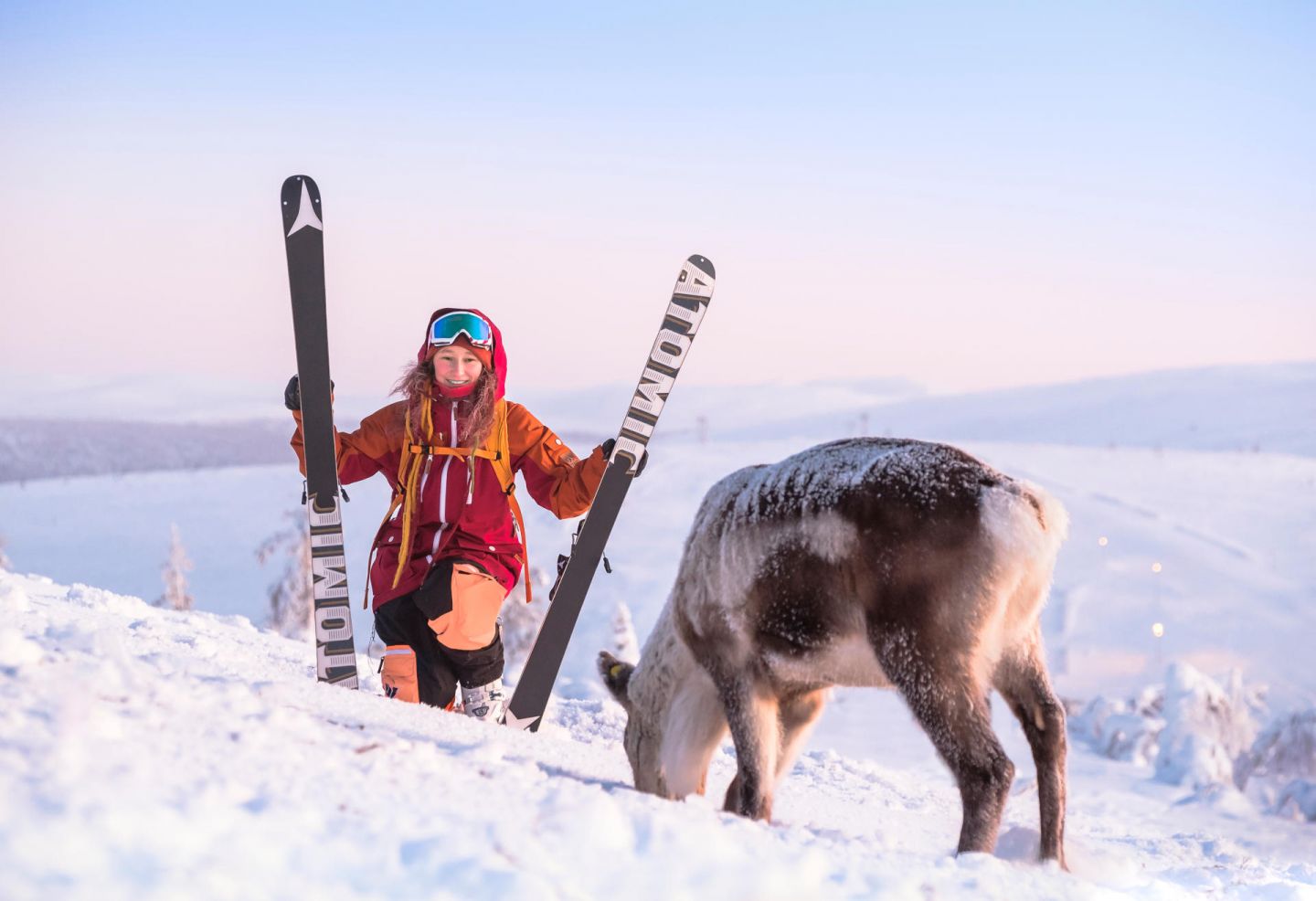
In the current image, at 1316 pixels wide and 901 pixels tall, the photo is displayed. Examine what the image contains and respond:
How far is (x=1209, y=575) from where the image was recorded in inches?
Result: 1710

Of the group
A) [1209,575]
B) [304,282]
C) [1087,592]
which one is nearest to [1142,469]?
[1209,575]

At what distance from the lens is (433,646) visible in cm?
614

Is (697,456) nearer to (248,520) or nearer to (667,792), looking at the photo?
(248,520)

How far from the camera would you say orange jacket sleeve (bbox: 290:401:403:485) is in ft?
20.5

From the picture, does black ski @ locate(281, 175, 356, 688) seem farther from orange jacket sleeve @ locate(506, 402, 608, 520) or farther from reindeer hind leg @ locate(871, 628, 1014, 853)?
reindeer hind leg @ locate(871, 628, 1014, 853)

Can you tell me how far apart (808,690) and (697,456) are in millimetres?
51608

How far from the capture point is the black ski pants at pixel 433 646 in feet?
19.4

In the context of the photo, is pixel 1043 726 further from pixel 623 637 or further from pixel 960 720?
pixel 623 637

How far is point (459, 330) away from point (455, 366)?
198 mm

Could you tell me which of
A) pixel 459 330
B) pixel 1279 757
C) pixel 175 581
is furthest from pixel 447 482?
pixel 175 581

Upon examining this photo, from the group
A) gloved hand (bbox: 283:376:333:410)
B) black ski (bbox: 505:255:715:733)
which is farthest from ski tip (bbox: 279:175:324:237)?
black ski (bbox: 505:255:715:733)

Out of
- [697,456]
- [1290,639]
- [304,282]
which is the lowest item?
[1290,639]

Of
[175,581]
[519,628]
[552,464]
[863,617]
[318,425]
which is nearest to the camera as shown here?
[863,617]

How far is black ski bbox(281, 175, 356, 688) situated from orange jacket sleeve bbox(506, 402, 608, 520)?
40.1 inches
